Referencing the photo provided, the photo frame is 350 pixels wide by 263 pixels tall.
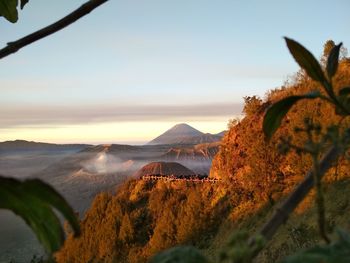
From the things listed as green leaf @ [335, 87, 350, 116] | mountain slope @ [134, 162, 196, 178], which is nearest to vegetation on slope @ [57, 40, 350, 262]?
green leaf @ [335, 87, 350, 116]

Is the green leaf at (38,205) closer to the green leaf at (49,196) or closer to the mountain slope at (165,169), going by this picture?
the green leaf at (49,196)

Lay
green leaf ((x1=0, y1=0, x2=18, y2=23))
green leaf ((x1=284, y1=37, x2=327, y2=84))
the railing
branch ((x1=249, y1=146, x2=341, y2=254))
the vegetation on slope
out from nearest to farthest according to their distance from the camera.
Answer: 1. branch ((x1=249, y1=146, x2=341, y2=254))
2. green leaf ((x1=284, y1=37, x2=327, y2=84))
3. green leaf ((x1=0, y1=0, x2=18, y2=23))
4. the vegetation on slope
5. the railing

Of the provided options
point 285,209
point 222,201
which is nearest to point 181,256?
point 285,209

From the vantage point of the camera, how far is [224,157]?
203 feet

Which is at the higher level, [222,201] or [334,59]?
[334,59]

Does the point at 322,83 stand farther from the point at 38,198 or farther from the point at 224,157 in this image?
the point at 224,157

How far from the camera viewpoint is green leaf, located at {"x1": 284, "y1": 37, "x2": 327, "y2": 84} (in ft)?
3.17

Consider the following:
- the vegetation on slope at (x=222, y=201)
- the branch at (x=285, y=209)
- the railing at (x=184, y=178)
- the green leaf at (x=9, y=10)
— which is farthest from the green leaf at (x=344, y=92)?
the railing at (x=184, y=178)

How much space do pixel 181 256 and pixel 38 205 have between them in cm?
24

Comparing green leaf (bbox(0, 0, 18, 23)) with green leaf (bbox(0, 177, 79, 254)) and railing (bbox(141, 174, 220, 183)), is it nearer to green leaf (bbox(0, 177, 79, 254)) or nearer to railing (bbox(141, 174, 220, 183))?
green leaf (bbox(0, 177, 79, 254))

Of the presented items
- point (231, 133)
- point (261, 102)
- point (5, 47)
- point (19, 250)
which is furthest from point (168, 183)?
point (19, 250)

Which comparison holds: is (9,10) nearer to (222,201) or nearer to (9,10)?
(9,10)

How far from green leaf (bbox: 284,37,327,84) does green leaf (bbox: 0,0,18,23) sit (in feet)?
2.63

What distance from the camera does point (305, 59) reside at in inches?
38.6
